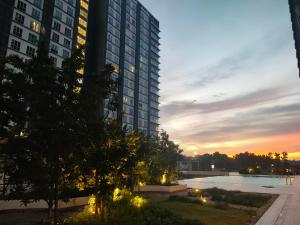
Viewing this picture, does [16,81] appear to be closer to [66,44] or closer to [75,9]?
[66,44]

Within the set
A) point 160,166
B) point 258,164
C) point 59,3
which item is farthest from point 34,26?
point 258,164

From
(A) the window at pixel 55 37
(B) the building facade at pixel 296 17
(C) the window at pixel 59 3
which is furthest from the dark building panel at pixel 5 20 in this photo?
(B) the building facade at pixel 296 17

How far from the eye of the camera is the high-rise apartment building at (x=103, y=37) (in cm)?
5781

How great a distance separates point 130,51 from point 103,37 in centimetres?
1633

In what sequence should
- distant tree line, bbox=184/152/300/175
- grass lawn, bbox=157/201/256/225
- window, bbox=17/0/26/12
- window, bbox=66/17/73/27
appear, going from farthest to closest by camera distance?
distant tree line, bbox=184/152/300/175 → window, bbox=66/17/73/27 → window, bbox=17/0/26/12 → grass lawn, bbox=157/201/256/225

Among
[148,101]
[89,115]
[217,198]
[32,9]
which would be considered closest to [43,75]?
[89,115]

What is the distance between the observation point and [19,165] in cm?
1089

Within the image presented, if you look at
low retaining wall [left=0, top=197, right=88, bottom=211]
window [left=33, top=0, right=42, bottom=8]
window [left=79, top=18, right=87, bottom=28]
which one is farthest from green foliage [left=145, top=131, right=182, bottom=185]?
window [left=79, top=18, right=87, bottom=28]

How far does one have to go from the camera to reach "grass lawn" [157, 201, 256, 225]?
766 inches

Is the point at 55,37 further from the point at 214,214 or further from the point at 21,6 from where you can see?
the point at 214,214

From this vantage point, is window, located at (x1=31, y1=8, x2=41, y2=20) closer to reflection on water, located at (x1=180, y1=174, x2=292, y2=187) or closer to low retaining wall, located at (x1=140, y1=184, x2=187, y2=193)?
low retaining wall, located at (x1=140, y1=184, x2=187, y2=193)

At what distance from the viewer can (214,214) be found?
22.1 meters

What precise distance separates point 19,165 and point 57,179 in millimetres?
1767

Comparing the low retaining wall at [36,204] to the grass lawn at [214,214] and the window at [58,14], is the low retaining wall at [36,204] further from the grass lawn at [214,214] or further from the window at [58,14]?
the window at [58,14]
